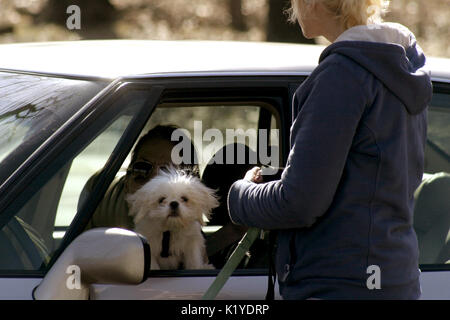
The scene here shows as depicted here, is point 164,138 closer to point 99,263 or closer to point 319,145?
point 99,263

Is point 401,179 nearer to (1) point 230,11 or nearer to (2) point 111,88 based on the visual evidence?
(2) point 111,88

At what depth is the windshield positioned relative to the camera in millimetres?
2458

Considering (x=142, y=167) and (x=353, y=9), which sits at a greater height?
(x=353, y=9)

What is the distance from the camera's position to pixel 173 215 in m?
3.06

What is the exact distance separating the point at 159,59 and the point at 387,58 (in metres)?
0.95

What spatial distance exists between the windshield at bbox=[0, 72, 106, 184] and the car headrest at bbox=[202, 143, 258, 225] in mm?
911

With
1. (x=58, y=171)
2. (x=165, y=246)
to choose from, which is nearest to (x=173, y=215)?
(x=165, y=246)

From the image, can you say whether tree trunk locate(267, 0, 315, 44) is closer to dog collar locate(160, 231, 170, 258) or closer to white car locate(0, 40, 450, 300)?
white car locate(0, 40, 450, 300)

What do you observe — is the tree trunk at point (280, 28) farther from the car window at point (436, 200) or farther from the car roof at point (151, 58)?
the car window at point (436, 200)

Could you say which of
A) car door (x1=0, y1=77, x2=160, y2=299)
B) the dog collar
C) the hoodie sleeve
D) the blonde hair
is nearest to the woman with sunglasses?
the dog collar

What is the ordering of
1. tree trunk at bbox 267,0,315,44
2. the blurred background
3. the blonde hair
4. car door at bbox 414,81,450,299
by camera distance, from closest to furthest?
the blonde hair → car door at bbox 414,81,450,299 → tree trunk at bbox 267,0,315,44 → the blurred background

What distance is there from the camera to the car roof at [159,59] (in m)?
2.66

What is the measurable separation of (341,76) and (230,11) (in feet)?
63.2
